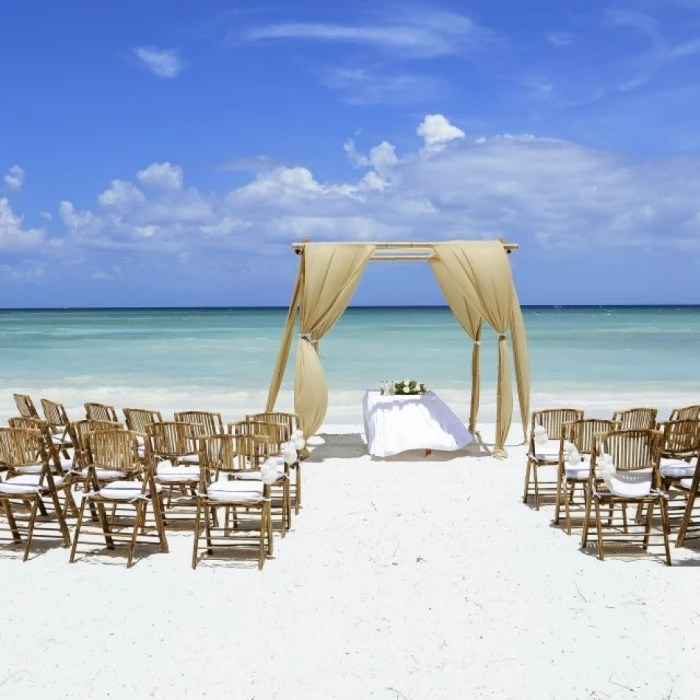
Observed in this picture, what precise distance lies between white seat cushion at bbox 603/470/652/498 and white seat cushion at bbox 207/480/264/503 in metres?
2.32

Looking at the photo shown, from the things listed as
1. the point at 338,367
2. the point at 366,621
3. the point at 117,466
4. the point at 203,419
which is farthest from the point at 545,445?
the point at 338,367

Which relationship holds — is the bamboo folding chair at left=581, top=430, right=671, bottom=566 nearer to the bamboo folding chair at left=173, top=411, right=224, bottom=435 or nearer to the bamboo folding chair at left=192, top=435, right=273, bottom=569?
the bamboo folding chair at left=192, top=435, right=273, bottom=569

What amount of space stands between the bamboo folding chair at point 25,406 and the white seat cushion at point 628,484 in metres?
5.20

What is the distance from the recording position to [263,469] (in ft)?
16.4

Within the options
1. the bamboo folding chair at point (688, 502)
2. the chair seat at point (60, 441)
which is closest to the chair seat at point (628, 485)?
the bamboo folding chair at point (688, 502)

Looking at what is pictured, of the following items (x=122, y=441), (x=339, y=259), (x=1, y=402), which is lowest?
(x=1, y=402)

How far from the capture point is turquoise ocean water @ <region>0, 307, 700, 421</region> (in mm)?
16250

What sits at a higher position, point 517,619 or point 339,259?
point 339,259

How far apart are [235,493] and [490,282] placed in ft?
15.7

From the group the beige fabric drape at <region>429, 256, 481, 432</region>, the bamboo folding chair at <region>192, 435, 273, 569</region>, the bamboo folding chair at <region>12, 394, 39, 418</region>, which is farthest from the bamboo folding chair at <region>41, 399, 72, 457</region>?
the beige fabric drape at <region>429, 256, 481, 432</region>

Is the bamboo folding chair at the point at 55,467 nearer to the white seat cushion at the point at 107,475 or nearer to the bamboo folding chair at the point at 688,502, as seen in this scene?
the white seat cushion at the point at 107,475

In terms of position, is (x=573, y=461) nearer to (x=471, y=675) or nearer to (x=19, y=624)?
(x=471, y=675)

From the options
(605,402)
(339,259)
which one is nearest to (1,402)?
(339,259)

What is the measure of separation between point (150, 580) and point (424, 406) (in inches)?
180
